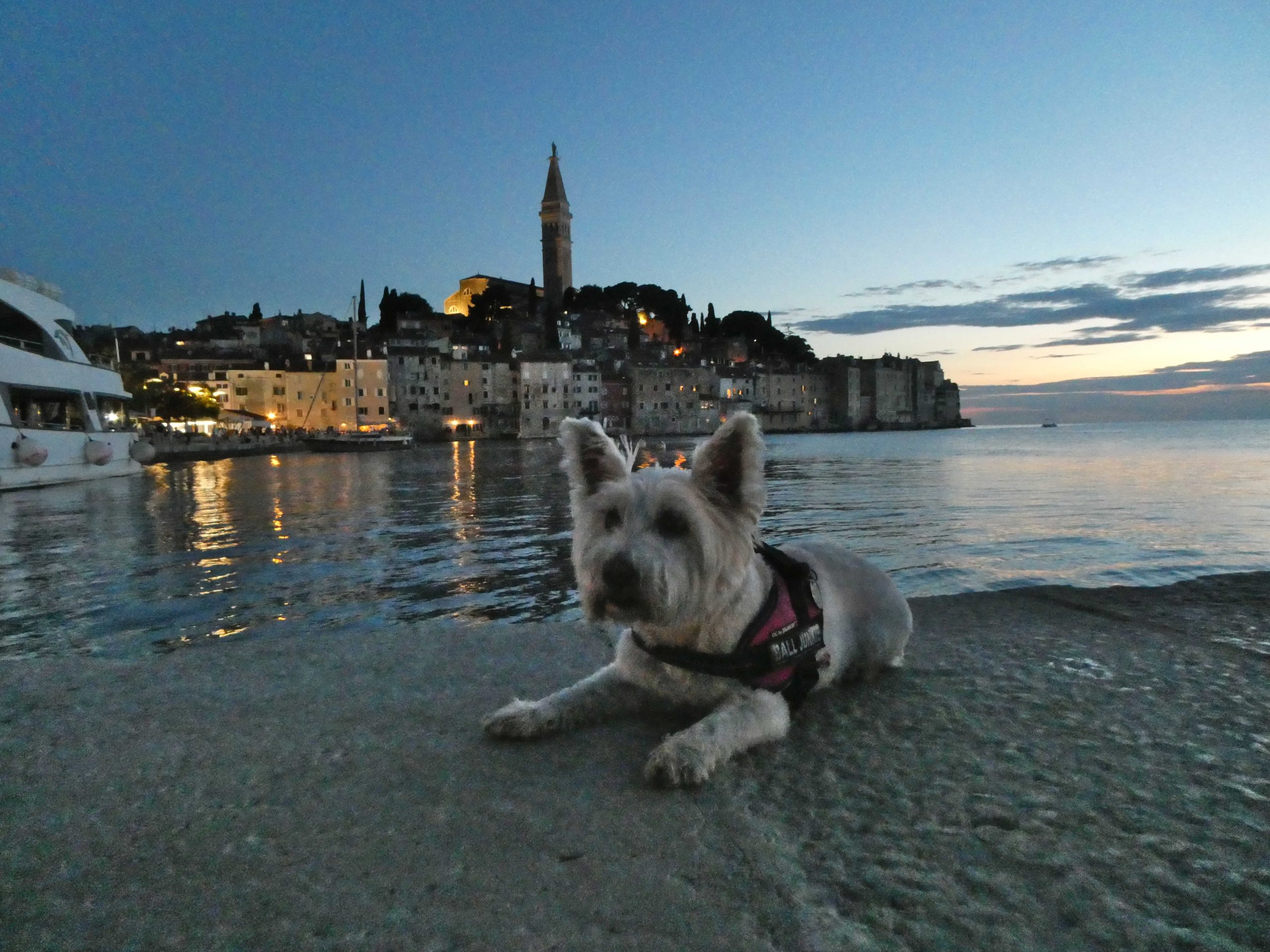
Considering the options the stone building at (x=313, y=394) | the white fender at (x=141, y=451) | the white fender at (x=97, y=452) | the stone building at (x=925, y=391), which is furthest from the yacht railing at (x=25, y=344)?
the stone building at (x=925, y=391)

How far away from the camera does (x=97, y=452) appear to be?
28.7 m

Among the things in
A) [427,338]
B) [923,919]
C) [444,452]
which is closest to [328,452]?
[444,452]

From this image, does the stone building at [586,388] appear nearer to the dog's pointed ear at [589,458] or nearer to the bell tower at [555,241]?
the bell tower at [555,241]

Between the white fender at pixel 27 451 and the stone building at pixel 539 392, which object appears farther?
the stone building at pixel 539 392

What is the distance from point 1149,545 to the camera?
961 cm

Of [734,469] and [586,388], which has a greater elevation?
[586,388]

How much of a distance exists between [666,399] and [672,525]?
122412 millimetres

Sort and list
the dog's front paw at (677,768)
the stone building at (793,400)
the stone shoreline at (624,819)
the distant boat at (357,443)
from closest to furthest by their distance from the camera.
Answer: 1. the stone shoreline at (624,819)
2. the dog's front paw at (677,768)
3. the distant boat at (357,443)
4. the stone building at (793,400)

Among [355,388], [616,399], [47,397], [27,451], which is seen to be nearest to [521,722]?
[27,451]

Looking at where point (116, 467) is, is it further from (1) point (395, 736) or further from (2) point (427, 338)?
(2) point (427, 338)

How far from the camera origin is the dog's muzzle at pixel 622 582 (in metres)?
2.51

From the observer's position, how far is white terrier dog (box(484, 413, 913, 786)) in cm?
258

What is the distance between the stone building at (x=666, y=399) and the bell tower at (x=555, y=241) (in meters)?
35.6

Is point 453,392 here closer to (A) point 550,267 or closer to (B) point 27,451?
(A) point 550,267
